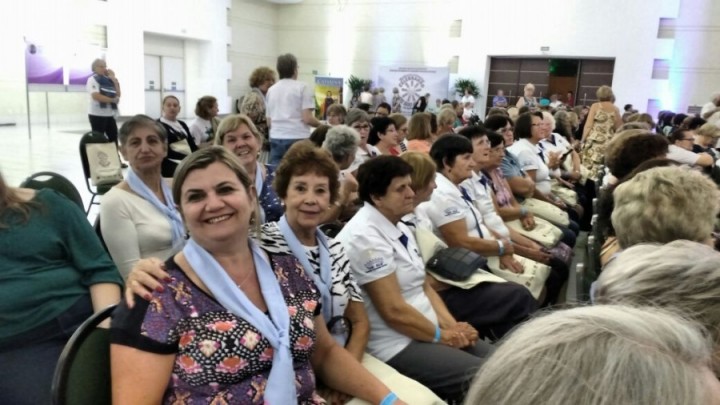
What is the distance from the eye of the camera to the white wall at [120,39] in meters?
13.2

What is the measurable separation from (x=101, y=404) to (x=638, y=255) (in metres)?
1.44

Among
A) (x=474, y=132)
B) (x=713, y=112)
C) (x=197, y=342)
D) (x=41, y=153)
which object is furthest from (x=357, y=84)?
(x=197, y=342)

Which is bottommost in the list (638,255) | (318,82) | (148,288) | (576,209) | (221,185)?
(576,209)

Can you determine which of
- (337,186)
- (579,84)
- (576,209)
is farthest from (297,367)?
(579,84)

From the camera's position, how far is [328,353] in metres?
1.71

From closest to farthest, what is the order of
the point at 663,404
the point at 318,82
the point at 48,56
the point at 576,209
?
the point at 663,404, the point at 576,209, the point at 48,56, the point at 318,82

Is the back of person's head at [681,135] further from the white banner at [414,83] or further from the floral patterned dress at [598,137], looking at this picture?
the white banner at [414,83]

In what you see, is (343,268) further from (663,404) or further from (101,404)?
(663,404)

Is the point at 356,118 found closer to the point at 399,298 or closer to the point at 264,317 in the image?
the point at 399,298

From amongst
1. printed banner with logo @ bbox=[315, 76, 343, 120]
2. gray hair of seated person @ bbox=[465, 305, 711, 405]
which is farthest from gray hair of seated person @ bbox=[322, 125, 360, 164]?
printed banner with logo @ bbox=[315, 76, 343, 120]

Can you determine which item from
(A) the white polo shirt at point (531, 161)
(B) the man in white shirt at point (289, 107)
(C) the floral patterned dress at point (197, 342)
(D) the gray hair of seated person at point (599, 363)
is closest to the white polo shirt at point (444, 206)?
(C) the floral patterned dress at point (197, 342)

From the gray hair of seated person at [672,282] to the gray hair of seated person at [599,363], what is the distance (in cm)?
59

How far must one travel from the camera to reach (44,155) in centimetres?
922

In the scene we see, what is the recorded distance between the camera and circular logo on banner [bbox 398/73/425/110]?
55.7ft
